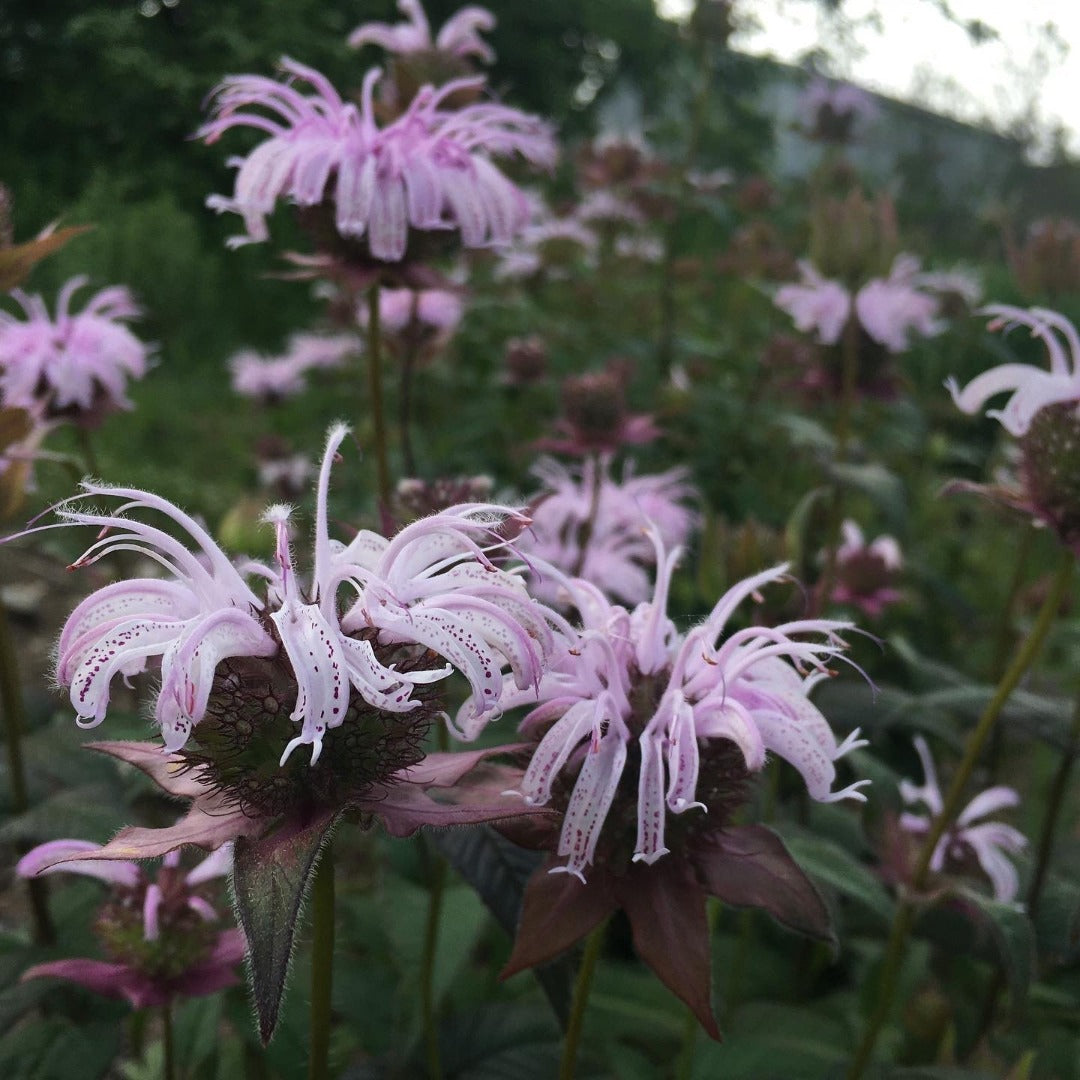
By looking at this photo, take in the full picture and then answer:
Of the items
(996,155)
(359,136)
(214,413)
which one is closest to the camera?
(359,136)

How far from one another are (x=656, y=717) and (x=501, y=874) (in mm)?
254

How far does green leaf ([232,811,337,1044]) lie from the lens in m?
0.55

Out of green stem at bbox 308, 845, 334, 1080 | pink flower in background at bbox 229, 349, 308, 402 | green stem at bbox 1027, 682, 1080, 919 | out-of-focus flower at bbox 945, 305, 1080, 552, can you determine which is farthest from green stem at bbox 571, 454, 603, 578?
pink flower in background at bbox 229, 349, 308, 402

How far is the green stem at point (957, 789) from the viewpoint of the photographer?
103 centimetres

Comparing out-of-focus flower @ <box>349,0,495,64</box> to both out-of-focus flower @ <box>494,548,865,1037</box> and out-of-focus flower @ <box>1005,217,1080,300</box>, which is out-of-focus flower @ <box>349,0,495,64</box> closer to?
out-of-focus flower @ <box>494,548,865,1037</box>

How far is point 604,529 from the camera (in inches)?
67.9

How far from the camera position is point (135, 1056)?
1.34 meters

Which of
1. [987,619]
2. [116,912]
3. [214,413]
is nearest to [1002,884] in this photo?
[116,912]

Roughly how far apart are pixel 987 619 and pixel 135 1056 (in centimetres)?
252

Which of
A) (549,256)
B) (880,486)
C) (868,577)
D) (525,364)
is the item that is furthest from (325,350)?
(880,486)

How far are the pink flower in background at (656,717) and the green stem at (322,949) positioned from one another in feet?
0.48

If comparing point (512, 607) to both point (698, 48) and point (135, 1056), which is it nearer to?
point (135, 1056)

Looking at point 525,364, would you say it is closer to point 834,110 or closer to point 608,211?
point 608,211

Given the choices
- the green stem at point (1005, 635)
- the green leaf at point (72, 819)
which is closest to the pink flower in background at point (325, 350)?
the green stem at point (1005, 635)
